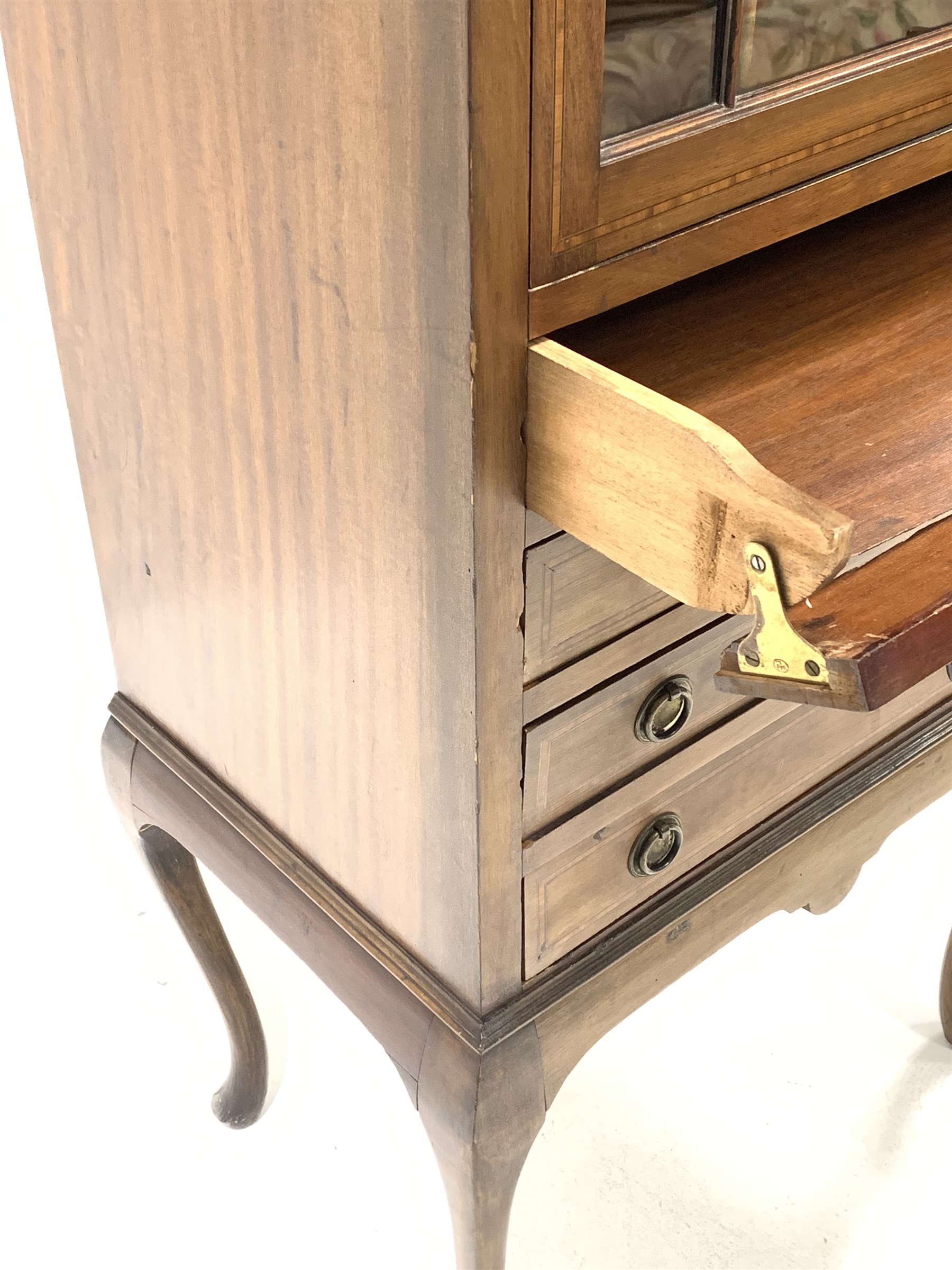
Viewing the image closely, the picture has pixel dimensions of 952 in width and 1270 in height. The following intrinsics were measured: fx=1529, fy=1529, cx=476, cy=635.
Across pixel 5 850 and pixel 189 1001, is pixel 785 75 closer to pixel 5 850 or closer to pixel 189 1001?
pixel 189 1001

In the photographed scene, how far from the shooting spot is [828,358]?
785 millimetres

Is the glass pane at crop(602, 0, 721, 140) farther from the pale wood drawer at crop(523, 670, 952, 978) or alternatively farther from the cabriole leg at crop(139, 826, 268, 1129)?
the cabriole leg at crop(139, 826, 268, 1129)

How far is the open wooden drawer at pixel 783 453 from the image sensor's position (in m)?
0.60

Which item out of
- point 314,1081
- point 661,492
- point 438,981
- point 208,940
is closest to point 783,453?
Result: point 661,492

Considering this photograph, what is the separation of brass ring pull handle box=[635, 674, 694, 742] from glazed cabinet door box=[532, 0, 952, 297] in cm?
25

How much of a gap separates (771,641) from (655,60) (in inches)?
10.7

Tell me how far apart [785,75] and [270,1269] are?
40.5 inches

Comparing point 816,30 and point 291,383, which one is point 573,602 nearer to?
point 291,383

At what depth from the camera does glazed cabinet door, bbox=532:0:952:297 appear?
0.64m

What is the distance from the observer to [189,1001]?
1523 mm

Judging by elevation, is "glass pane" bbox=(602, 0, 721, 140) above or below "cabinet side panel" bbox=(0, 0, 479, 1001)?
above

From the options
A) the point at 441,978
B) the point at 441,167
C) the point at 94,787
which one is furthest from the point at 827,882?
the point at 94,787

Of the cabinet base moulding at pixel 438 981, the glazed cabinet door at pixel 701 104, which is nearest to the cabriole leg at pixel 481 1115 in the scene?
the cabinet base moulding at pixel 438 981

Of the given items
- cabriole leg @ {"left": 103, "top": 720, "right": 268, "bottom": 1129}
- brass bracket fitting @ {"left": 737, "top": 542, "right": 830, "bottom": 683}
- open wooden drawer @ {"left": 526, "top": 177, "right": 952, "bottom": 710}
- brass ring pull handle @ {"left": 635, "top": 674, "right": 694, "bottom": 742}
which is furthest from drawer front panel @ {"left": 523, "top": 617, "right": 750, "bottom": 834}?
cabriole leg @ {"left": 103, "top": 720, "right": 268, "bottom": 1129}
